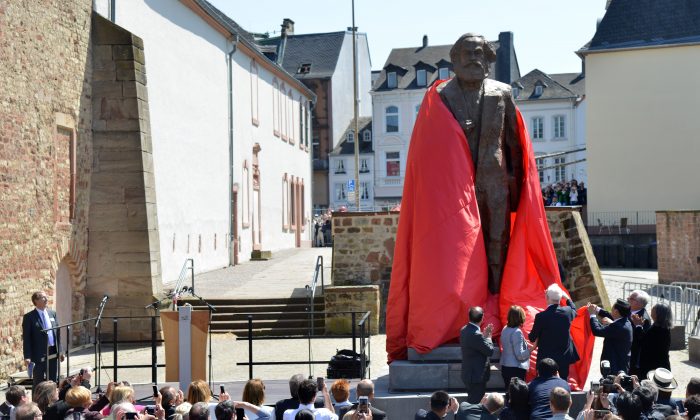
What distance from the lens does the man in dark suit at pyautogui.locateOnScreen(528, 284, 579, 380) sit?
9.15 meters

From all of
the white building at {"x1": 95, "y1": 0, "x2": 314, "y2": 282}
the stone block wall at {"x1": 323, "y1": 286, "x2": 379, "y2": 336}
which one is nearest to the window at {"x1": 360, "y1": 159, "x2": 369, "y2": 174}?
the white building at {"x1": 95, "y1": 0, "x2": 314, "y2": 282}

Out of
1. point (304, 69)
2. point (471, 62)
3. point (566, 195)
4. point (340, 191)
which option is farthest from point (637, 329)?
point (304, 69)

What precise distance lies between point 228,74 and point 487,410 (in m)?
26.7

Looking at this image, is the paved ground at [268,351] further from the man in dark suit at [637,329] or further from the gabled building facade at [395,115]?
the gabled building facade at [395,115]

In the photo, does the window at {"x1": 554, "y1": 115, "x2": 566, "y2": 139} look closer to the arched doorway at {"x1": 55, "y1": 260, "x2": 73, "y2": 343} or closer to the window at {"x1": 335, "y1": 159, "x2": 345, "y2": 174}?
the window at {"x1": 335, "y1": 159, "x2": 345, "y2": 174}

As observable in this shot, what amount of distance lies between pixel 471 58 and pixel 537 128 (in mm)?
52071

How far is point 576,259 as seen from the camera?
2011 centimetres

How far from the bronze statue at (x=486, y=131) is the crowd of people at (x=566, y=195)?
25.2 meters

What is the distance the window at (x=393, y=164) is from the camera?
62844 mm

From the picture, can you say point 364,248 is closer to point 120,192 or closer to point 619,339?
point 120,192

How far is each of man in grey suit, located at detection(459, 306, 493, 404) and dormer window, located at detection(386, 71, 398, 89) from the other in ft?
179

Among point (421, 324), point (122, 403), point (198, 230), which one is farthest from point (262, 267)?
point (122, 403)

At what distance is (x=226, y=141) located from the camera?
31938 millimetres

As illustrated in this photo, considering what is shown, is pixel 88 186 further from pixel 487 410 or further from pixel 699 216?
pixel 699 216
